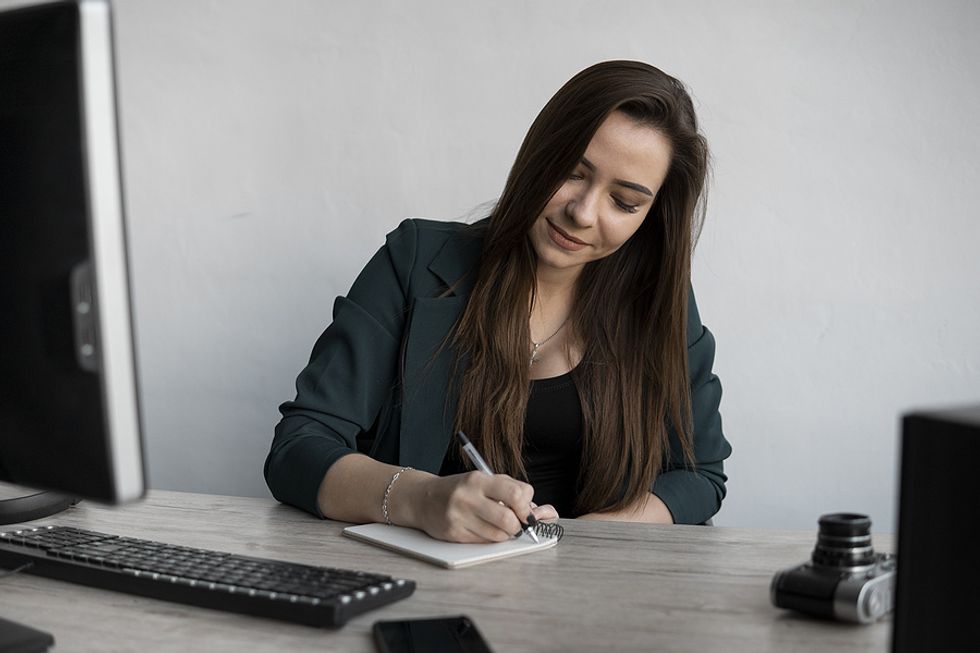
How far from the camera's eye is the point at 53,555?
1.15m

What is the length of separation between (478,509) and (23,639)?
1.85 feet

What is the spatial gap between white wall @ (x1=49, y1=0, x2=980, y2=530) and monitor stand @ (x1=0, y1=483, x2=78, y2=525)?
110 cm

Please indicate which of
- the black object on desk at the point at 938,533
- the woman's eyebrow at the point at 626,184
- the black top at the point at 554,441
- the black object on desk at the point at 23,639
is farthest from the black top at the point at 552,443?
the black object on desk at the point at 938,533

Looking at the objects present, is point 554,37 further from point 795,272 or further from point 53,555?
point 53,555

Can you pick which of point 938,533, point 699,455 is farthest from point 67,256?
point 699,455

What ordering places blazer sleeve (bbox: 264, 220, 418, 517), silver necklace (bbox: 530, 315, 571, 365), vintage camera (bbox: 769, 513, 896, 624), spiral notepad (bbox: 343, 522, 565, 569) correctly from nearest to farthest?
vintage camera (bbox: 769, 513, 896, 624) → spiral notepad (bbox: 343, 522, 565, 569) → blazer sleeve (bbox: 264, 220, 418, 517) → silver necklace (bbox: 530, 315, 571, 365)

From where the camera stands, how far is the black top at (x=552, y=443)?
74.8 inches

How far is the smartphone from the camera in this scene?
2.97ft

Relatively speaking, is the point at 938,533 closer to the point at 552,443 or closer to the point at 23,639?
the point at 23,639

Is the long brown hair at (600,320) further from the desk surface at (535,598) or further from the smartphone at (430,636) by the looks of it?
the smartphone at (430,636)

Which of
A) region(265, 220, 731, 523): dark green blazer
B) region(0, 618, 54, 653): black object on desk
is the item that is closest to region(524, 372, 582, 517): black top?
region(265, 220, 731, 523): dark green blazer

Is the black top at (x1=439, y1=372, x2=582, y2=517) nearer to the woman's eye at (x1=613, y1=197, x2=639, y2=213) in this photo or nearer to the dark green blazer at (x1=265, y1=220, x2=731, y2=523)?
the dark green blazer at (x1=265, y1=220, x2=731, y2=523)

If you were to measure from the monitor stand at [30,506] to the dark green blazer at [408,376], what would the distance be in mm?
309

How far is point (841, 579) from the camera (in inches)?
40.4
